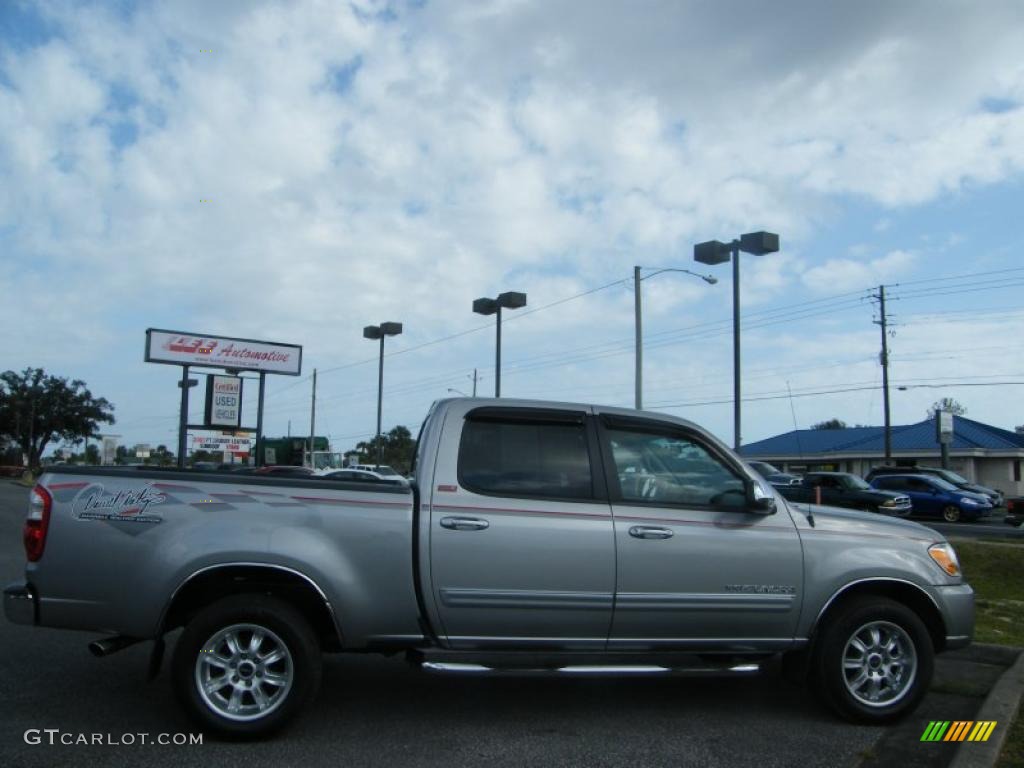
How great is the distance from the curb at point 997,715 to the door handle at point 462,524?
105 inches

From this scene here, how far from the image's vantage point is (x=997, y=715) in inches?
203

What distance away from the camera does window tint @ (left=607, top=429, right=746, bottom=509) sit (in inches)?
217

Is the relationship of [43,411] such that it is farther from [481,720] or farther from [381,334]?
[481,720]

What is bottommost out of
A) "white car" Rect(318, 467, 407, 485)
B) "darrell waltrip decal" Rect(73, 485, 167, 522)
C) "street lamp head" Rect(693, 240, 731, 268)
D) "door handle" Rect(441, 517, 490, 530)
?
"door handle" Rect(441, 517, 490, 530)

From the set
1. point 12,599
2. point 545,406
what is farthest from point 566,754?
point 12,599

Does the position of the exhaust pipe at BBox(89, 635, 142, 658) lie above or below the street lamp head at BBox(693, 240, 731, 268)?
below

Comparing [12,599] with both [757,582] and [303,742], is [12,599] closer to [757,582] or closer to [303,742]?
[303,742]

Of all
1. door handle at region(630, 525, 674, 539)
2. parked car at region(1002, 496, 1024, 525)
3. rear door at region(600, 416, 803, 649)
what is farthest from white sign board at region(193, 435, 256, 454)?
door handle at region(630, 525, 674, 539)

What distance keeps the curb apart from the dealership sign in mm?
32685

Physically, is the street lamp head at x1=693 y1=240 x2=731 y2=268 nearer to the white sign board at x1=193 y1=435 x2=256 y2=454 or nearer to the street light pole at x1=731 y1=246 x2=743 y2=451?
the street light pole at x1=731 y1=246 x2=743 y2=451

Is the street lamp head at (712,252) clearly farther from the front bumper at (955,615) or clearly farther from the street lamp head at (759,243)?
the front bumper at (955,615)

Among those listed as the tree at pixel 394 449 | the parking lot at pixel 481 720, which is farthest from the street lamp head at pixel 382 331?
the tree at pixel 394 449

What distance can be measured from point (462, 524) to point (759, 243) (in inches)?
736

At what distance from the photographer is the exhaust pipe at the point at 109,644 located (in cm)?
503
